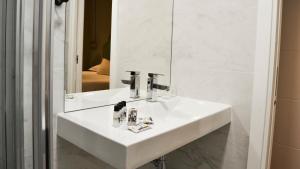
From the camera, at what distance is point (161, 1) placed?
5.19 feet

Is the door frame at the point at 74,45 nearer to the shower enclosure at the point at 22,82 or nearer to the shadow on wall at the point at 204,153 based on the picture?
the shower enclosure at the point at 22,82

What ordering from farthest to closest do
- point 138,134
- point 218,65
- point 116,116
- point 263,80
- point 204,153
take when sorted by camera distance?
1. point 204,153
2. point 218,65
3. point 263,80
4. point 116,116
5. point 138,134

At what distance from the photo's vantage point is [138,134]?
0.89 m

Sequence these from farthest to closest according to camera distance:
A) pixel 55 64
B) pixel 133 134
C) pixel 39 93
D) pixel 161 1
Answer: pixel 161 1
pixel 55 64
pixel 133 134
pixel 39 93

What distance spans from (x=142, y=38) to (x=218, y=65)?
464 mm

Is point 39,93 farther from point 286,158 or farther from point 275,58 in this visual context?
point 286,158

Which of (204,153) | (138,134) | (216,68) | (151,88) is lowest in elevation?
(204,153)

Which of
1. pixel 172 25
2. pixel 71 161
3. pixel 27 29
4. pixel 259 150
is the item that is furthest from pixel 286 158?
pixel 27 29

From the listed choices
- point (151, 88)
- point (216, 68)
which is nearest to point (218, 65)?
point (216, 68)

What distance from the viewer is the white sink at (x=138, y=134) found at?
0.82 meters

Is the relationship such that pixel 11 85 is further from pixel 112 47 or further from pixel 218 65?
pixel 218 65

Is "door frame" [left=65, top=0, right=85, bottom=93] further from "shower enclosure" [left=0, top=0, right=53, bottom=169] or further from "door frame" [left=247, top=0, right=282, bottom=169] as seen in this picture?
"door frame" [left=247, top=0, right=282, bottom=169]

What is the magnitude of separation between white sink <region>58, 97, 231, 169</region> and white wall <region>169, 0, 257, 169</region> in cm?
9

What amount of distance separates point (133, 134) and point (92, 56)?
0.50 m
